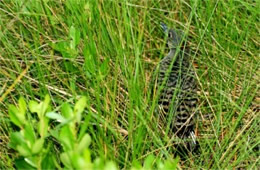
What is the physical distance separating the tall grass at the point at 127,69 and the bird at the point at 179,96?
0.06 meters

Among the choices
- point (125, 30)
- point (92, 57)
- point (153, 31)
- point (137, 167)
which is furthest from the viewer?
point (153, 31)

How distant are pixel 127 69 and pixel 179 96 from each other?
0.31 m

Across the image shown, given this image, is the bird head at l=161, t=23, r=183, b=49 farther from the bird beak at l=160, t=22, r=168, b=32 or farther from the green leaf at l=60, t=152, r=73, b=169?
the green leaf at l=60, t=152, r=73, b=169

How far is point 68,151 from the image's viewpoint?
75.1 inches

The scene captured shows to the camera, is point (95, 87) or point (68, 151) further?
point (95, 87)

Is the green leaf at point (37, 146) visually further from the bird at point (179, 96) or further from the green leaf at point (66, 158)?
the bird at point (179, 96)

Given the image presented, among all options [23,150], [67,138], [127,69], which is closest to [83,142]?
[67,138]

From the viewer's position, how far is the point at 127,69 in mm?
2895

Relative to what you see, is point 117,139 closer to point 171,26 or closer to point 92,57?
point 92,57

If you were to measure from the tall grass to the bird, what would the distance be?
0.06m

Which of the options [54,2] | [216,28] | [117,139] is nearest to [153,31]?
[216,28]

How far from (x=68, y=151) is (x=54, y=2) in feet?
5.64

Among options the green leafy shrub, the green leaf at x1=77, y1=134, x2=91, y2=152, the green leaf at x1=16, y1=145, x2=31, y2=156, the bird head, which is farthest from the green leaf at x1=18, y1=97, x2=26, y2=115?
the bird head

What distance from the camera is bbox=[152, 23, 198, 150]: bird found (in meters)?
2.86
